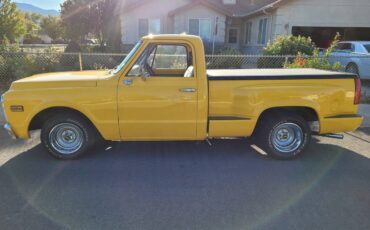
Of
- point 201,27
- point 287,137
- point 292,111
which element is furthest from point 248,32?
point 287,137

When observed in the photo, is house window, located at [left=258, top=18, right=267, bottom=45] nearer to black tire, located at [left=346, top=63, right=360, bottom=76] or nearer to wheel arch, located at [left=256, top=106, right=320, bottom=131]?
black tire, located at [left=346, top=63, right=360, bottom=76]

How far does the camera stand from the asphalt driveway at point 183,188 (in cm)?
320

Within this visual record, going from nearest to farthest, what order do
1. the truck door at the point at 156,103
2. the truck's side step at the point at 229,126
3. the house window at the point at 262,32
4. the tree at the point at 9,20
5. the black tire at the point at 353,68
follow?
the truck door at the point at 156,103 < the truck's side step at the point at 229,126 < the black tire at the point at 353,68 < the house window at the point at 262,32 < the tree at the point at 9,20

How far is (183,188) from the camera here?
12.8 ft

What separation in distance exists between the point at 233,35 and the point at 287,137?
67.9 ft

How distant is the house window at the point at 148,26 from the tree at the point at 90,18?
17.9 feet

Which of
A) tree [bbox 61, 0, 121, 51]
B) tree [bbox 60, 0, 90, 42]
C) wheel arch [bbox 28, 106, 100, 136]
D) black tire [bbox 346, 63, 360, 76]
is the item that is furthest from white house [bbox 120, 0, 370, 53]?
wheel arch [bbox 28, 106, 100, 136]

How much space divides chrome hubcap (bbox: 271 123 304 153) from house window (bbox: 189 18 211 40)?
18.0 m

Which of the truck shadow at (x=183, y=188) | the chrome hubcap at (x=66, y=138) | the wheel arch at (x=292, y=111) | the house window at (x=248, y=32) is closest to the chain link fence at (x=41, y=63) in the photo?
the chrome hubcap at (x=66, y=138)

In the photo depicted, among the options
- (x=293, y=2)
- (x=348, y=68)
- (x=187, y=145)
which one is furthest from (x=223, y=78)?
(x=293, y=2)

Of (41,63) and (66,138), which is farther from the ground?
(41,63)

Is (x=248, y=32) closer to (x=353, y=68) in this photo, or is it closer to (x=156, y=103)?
(x=353, y=68)

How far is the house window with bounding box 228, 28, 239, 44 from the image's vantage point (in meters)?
24.1

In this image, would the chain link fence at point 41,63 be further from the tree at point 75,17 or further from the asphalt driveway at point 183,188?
the tree at point 75,17
